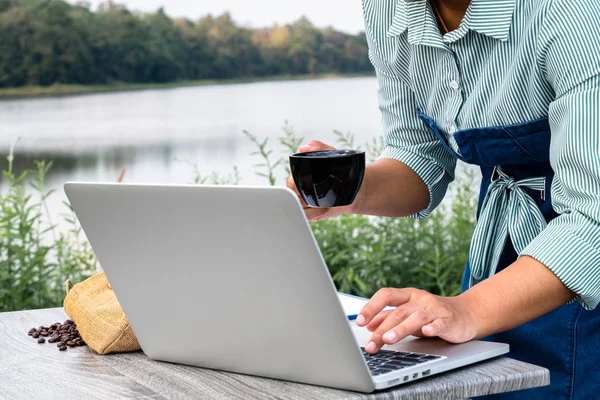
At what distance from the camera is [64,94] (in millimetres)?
3305

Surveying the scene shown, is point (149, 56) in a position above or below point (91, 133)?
above

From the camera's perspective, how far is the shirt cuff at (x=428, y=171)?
5.57 feet

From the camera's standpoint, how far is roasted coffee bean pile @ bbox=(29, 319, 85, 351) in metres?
1.36

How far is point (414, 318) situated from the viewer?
111cm

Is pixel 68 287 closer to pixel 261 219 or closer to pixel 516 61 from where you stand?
pixel 261 219

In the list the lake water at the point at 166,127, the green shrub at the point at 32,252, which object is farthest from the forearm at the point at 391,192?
the lake water at the point at 166,127

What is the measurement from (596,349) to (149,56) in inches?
99.1

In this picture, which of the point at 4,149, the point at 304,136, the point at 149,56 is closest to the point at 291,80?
the point at 304,136

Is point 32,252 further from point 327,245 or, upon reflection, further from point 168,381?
point 168,381

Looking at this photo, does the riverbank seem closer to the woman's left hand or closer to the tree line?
the tree line

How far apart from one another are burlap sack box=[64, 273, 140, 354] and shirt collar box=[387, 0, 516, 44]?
691 millimetres

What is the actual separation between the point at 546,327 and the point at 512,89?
411mm

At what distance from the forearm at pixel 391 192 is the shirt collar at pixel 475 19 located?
10.7 inches

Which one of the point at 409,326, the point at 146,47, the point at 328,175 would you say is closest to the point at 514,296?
the point at 409,326
